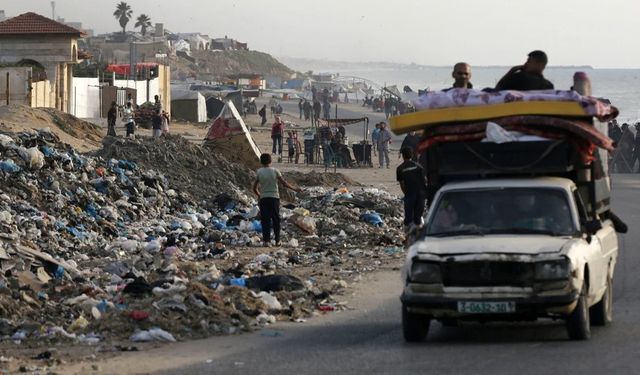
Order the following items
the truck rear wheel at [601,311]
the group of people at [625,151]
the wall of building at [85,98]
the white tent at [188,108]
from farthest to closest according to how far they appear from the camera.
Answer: the white tent at [188,108] < the wall of building at [85,98] < the group of people at [625,151] < the truck rear wheel at [601,311]

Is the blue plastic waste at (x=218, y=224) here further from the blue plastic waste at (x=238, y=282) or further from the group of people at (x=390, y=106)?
the group of people at (x=390, y=106)

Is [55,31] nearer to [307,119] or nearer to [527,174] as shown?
[307,119]

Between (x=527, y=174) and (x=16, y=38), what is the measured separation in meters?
56.7

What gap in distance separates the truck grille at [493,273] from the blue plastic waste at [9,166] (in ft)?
46.5

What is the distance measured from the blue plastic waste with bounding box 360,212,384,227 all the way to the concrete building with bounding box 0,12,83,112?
3895cm

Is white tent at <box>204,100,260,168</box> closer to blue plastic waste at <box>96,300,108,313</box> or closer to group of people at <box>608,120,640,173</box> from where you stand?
group of people at <box>608,120,640,173</box>

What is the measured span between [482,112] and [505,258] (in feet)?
6.78

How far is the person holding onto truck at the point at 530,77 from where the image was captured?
46.2 feet

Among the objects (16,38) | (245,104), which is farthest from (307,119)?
(16,38)

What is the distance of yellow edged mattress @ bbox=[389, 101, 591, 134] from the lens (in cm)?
1300

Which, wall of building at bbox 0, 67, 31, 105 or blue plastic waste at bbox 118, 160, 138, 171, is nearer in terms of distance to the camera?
blue plastic waste at bbox 118, 160, 138, 171

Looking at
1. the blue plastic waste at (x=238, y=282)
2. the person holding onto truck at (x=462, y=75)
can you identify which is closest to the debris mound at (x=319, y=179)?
→ the blue plastic waste at (x=238, y=282)

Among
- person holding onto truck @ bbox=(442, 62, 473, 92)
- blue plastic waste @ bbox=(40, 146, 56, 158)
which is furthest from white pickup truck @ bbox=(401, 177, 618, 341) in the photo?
blue plastic waste @ bbox=(40, 146, 56, 158)

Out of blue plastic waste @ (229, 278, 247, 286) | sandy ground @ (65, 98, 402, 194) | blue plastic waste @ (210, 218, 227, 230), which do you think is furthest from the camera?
sandy ground @ (65, 98, 402, 194)
